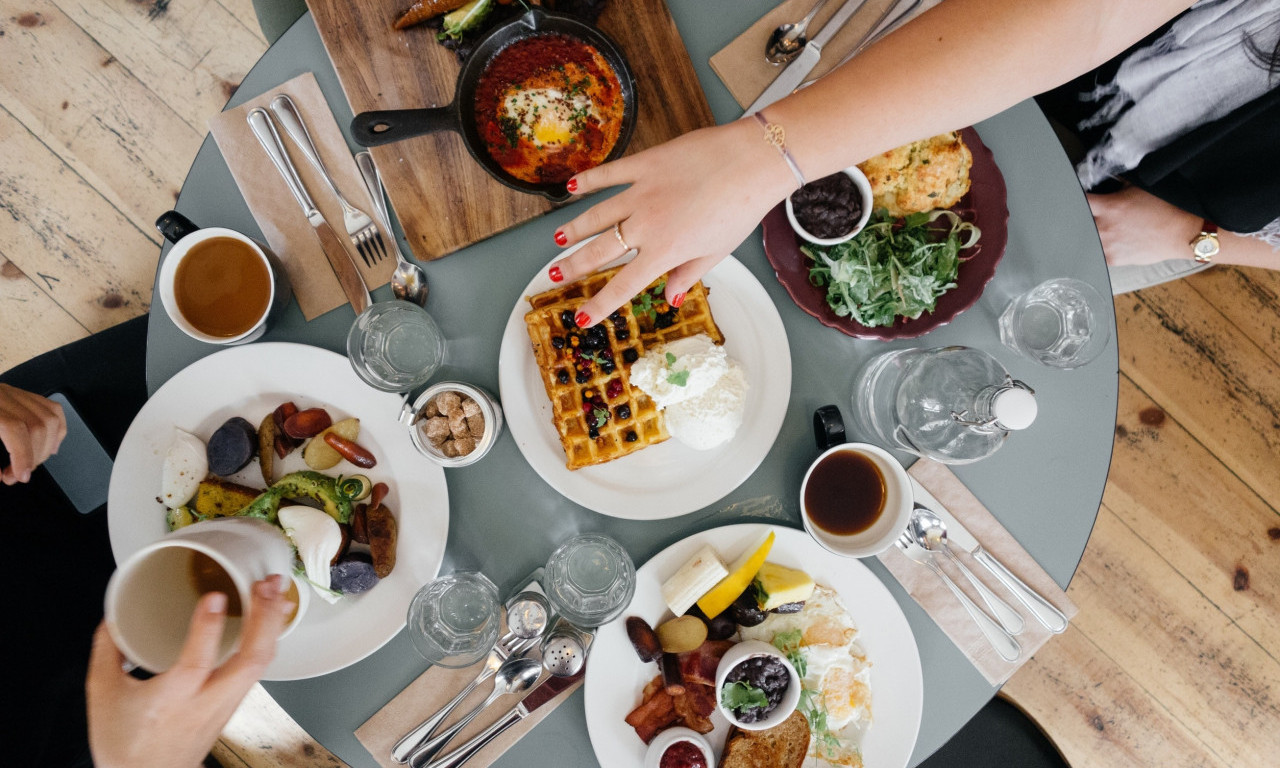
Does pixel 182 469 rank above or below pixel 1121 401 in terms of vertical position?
above

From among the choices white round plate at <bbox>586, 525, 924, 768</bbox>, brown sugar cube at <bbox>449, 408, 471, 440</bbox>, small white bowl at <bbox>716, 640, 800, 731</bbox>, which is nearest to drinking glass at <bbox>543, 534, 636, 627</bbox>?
white round plate at <bbox>586, 525, 924, 768</bbox>

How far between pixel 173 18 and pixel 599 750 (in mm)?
3618

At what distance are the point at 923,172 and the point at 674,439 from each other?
0.99m

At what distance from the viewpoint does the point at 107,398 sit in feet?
7.39

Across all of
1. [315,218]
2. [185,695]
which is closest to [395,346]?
[315,218]

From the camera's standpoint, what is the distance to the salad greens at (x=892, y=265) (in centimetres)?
182

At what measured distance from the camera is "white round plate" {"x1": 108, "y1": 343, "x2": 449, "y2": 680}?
6.00 feet

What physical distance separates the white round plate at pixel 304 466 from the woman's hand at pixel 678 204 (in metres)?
0.71

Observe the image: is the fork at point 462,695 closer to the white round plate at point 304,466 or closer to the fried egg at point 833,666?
the white round plate at point 304,466

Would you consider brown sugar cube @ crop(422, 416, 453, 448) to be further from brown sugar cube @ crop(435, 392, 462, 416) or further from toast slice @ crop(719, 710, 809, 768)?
toast slice @ crop(719, 710, 809, 768)

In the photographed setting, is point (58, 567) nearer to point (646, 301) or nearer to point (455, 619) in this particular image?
point (455, 619)

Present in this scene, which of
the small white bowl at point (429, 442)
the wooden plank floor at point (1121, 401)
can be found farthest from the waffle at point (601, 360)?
the wooden plank floor at point (1121, 401)

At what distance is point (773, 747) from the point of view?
1.87m

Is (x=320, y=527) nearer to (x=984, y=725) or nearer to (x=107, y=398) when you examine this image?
(x=107, y=398)
